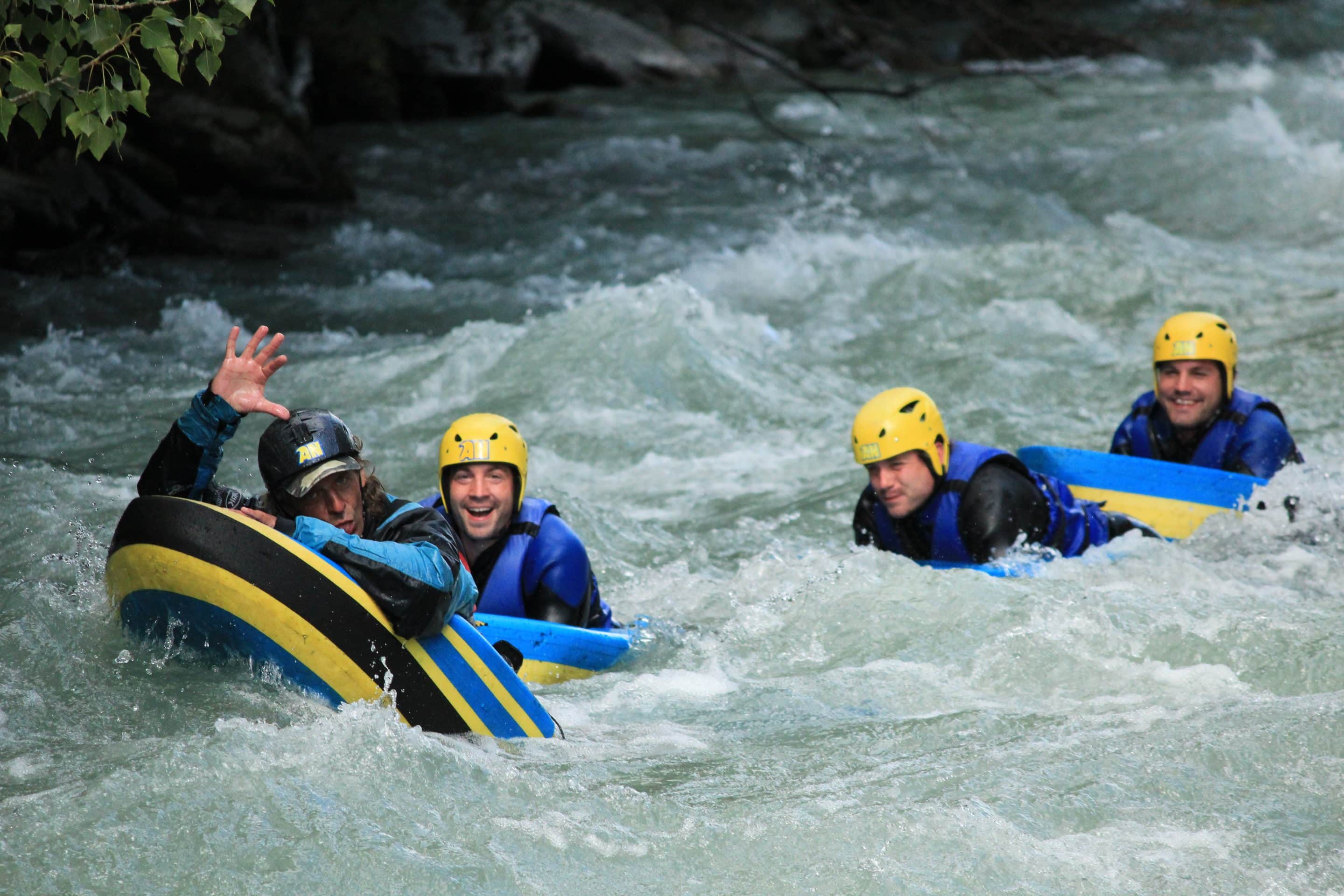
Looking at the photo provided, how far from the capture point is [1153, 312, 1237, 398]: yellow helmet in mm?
6996

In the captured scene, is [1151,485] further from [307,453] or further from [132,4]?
[132,4]

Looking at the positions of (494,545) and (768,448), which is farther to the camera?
(768,448)

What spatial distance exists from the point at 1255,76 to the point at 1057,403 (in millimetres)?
15473

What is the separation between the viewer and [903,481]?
6.07 m

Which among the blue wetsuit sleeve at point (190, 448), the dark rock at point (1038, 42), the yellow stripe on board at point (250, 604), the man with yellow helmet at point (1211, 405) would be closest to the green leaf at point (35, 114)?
the blue wetsuit sleeve at point (190, 448)

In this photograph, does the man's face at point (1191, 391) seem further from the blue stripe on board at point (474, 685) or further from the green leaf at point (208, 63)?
the green leaf at point (208, 63)

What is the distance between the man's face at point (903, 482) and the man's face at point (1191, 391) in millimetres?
1707

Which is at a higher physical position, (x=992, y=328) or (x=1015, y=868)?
(x=992, y=328)

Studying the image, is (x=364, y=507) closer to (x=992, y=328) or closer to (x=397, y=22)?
(x=992, y=328)

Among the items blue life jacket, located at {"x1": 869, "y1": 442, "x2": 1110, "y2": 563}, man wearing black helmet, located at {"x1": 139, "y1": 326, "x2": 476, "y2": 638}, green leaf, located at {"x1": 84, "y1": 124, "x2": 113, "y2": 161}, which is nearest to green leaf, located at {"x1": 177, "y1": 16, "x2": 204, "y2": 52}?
green leaf, located at {"x1": 84, "y1": 124, "x2": 113, "y2": 161}

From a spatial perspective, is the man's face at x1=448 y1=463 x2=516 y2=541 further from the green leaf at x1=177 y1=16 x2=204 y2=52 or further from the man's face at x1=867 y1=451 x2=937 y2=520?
the green leaf at x1=177 y1=16 x2=204 y2=52

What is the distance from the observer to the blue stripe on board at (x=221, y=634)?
3.78 m

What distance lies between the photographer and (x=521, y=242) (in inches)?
549

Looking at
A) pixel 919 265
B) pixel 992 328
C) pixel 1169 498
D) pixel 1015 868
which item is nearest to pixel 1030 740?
pixel 1015 868
